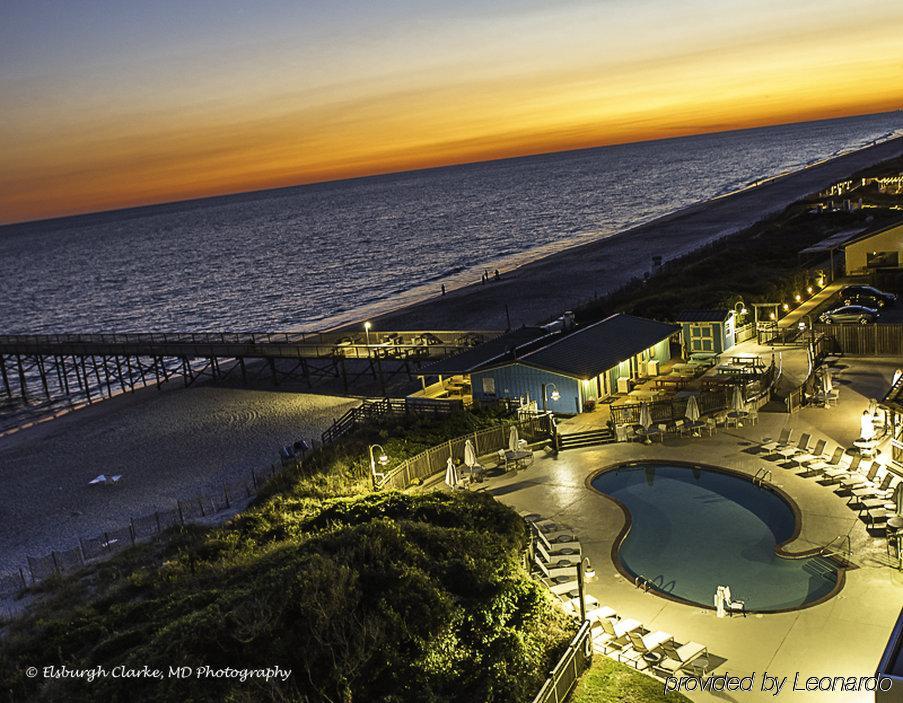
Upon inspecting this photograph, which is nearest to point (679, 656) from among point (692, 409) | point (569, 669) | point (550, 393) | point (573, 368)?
point (569, 669)

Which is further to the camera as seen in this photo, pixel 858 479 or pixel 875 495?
pixel 858 479

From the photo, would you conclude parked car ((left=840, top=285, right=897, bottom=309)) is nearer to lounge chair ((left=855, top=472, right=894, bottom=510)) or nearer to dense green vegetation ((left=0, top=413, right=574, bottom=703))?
lounge chair ((left=855, top=472, right=894, bottom=510))

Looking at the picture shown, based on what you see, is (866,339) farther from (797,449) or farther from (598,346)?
(797,449)

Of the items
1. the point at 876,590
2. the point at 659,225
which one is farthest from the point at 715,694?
the point at 659,225

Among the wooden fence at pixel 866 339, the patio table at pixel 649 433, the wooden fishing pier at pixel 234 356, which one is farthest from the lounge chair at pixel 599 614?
the wooden fishing pier at pixel 234 356

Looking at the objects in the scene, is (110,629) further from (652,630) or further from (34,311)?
(34,311)

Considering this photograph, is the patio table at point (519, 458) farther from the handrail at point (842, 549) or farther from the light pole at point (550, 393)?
the handrail at point (842, 549)

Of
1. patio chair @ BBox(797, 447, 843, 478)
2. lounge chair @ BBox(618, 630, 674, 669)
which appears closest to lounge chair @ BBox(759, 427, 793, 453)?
patio chair @ BBox(797, 447, 843, 478)
